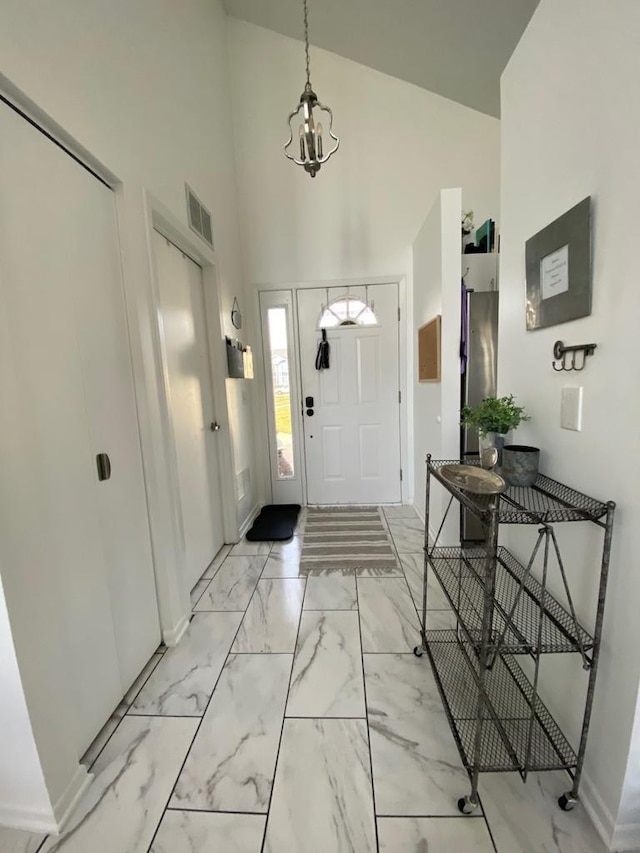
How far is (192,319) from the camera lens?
225 cm

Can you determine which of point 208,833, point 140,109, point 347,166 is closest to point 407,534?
point 208,833

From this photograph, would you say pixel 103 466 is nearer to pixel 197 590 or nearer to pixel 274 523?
pixel 197 590

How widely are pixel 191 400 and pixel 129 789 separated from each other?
5.69 ft

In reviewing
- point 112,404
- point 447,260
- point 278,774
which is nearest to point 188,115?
point 447,260

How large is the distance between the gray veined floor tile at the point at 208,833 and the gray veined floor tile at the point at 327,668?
0.34 metres

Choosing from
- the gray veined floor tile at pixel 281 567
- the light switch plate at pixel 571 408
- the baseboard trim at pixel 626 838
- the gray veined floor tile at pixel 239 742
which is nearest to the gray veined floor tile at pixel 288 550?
the gray veined floor tile at pixel 281 567

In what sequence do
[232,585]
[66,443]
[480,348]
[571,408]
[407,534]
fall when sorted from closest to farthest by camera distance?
[571,408], [66,443], [232,585], [480,348], [407,534]

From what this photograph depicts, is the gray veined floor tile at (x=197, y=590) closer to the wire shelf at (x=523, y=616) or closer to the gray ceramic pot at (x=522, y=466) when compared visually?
the wire shelf at (x=523, y=616)

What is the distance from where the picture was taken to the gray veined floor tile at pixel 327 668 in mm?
1312

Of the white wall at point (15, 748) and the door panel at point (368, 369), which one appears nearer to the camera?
the white wall at point (15, 748)

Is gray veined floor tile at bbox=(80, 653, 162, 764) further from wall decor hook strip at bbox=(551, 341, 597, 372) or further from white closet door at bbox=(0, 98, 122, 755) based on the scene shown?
wall decor hook strip at bbox=(551, 341, 597, 372)

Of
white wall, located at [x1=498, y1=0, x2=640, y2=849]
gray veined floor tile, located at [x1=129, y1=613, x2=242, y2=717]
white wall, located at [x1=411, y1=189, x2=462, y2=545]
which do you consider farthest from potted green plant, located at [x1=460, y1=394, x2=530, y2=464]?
gray veined floor tile, located at [x1=129, y1=613, x2=242, y2=717]

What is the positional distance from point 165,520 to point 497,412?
1.58m

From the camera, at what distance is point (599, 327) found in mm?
900
